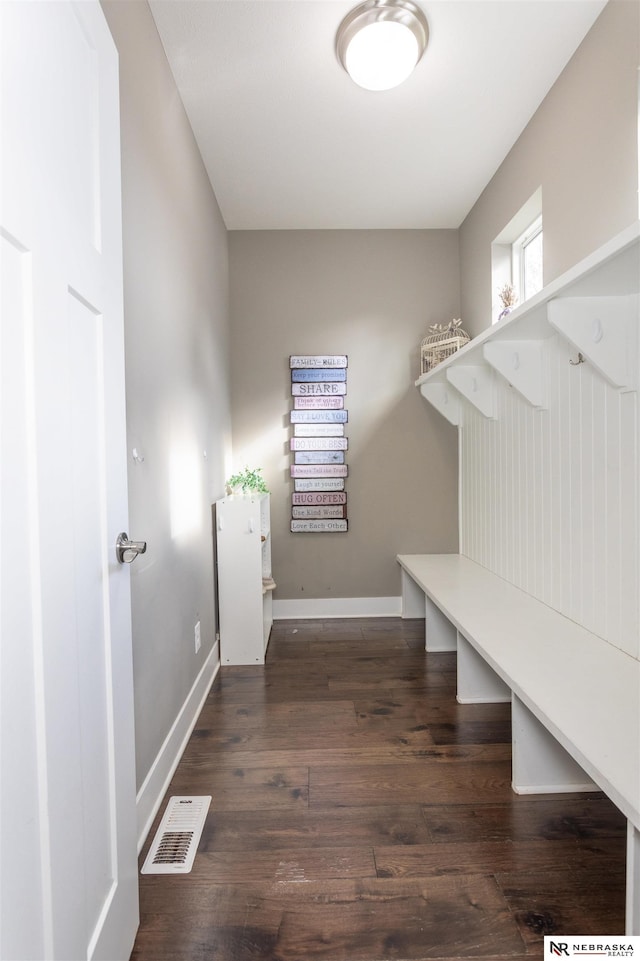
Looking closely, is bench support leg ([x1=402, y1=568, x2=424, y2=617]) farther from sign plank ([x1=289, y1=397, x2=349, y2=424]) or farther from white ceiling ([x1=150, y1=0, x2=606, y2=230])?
white ceiling ([x1=150, y1=0, x2=606, y2=230])

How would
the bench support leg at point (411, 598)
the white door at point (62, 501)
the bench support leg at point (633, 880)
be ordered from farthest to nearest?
the bench support leg at point (411, 598), the bench support leg at point (633, 880), the white door at point (62, 501)

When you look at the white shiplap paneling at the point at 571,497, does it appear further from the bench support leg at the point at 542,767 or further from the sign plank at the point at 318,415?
→ the sign plank at the point at 318,415

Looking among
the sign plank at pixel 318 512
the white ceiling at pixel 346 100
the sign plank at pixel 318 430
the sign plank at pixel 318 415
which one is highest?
the white ceiling at pixel 346 100

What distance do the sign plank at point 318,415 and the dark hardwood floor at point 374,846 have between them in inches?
74.9

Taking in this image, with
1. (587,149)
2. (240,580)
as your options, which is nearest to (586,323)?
(587,149)

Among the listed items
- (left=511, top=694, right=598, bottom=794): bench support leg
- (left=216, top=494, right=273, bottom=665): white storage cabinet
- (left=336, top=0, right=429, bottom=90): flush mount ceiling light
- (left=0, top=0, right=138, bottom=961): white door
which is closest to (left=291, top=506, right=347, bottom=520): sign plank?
(left=216, top=494, right=273, bottom=665): white storage cabinet

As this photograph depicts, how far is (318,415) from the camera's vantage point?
3.82 metres

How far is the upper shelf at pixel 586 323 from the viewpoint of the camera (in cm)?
140

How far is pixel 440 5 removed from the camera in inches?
74.0

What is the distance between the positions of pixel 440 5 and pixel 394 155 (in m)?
0.97

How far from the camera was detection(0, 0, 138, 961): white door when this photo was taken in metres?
0.75

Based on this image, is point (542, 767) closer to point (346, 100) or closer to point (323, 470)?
point (323, 470)

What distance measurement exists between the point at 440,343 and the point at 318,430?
98 cm

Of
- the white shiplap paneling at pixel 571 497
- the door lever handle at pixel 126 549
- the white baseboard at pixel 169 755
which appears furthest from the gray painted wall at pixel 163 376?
the white shiplap paneling at pixel 571 497
